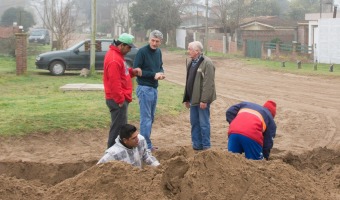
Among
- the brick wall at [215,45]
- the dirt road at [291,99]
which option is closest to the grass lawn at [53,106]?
the dirt road at [291,99]

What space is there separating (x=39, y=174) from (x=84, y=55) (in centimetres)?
1618

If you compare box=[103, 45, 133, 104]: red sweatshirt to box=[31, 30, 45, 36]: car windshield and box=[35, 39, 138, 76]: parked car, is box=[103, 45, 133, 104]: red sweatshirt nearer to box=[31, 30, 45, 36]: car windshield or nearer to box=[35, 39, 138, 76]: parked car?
box=[35, 39, 138, 76]: parked car

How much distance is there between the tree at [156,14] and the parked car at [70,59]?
35503 millimetres

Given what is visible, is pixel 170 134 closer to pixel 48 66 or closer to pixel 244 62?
pixel 48 66

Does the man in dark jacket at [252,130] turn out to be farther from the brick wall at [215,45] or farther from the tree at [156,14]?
the tree at [156,14]

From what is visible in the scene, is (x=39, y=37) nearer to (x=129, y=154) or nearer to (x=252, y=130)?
(x=129, y=154)

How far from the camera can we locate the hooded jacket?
22.2 ft

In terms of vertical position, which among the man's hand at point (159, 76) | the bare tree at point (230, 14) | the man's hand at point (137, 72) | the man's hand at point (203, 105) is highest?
the bare tree at point (230, 14)

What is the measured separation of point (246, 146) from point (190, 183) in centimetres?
181

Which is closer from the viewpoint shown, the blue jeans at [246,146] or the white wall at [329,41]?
the blue jeans at [246,146]

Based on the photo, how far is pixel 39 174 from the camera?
8453mm

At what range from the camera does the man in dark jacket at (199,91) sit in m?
9.05

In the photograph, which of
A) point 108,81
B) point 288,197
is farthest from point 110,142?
point 288,197

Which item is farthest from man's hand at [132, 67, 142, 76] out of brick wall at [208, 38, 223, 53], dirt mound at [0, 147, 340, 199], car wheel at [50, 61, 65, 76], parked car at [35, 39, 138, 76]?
brick wall at [208, 38, 223, 53]
